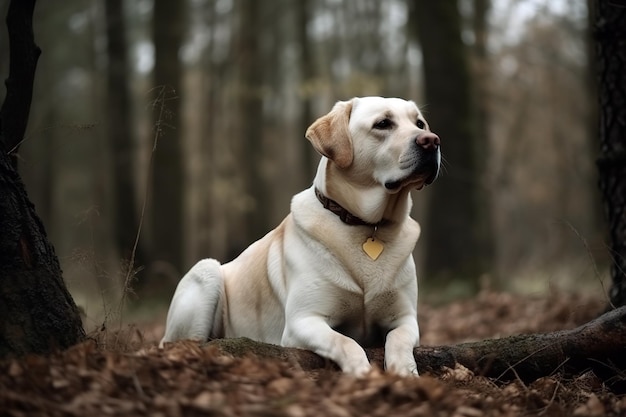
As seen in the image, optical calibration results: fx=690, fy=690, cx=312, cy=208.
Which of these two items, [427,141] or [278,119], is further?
[278,119]

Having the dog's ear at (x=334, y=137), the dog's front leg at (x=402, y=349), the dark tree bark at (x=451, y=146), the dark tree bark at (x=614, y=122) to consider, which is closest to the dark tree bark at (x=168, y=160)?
the dark tree bark at (x=451, y=146)

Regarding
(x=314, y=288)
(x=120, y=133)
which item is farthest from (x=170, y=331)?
(x=120, y=133)

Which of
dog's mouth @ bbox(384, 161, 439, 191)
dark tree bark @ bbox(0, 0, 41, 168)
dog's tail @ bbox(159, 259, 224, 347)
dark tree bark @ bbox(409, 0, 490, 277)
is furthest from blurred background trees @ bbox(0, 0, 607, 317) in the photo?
dog's mouth @ bbox(384, 161, 439, 191)

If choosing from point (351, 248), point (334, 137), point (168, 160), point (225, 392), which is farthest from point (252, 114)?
point (225, 392)

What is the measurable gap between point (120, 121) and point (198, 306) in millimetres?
8697

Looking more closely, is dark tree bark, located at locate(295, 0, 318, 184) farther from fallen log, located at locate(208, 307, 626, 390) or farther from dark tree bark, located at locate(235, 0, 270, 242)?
fallen log, located at locate(208, 307, 626, 390)

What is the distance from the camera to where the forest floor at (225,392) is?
2428 millimetres

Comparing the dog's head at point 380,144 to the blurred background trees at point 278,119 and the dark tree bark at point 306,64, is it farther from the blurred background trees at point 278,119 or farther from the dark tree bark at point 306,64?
the dark tree bark at point 306,64

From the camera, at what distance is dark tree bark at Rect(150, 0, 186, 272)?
11938mm

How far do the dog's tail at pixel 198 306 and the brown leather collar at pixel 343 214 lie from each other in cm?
104

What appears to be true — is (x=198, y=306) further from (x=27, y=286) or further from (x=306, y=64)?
(x=306, y=64)

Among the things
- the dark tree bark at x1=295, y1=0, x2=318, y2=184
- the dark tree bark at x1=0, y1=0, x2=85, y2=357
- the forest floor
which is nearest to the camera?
the forest floor

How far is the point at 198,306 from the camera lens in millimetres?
4645

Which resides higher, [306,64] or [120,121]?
[306,64]
